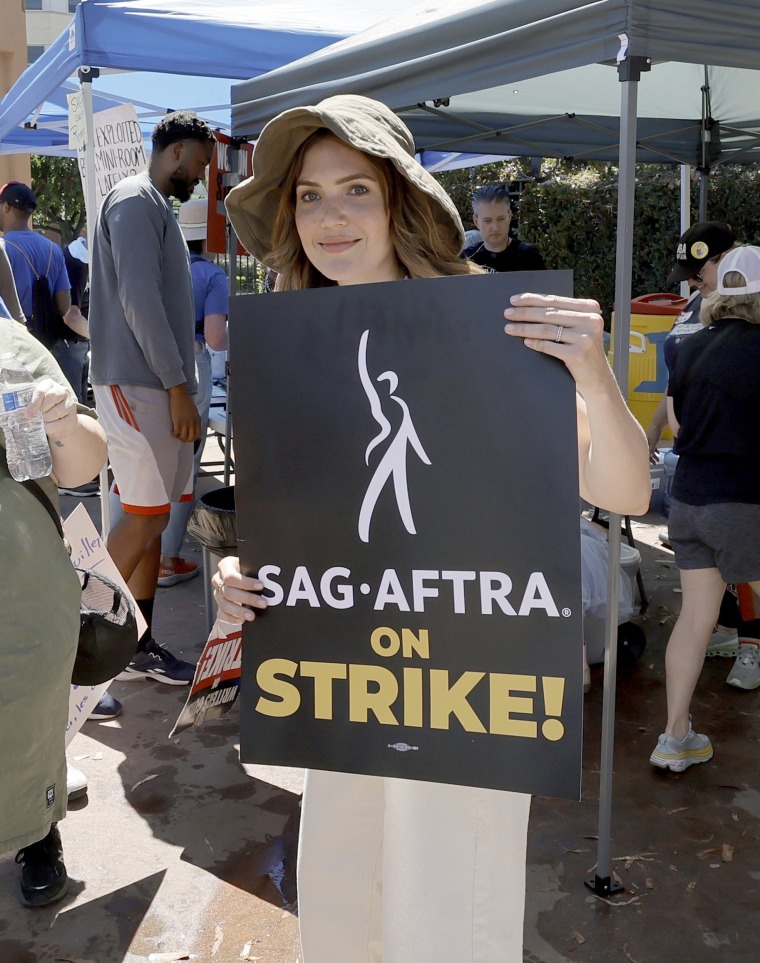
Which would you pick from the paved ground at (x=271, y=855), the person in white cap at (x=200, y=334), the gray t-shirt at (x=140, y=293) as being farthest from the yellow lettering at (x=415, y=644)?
the person in white cap at (x=200, y=334)

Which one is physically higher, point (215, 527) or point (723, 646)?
point (215, 527)

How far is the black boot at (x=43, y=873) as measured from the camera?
2.76 meters

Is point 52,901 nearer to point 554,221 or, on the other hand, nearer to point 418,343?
point 418,343

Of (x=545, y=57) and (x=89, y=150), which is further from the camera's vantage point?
(x=89, y=150)

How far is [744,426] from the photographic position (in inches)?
133

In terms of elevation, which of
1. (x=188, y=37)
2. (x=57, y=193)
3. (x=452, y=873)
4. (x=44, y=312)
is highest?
(x=57, y=193)

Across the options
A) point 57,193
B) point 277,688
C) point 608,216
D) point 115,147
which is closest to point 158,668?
point 115,147

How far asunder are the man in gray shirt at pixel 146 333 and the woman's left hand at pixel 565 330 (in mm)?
2803

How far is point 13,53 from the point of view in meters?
18.3

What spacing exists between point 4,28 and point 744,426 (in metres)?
18.5

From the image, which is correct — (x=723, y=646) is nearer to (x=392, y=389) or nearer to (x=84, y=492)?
(x=392, y=389)

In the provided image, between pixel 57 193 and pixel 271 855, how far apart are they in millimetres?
29106

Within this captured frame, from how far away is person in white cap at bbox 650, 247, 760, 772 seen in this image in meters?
3.38

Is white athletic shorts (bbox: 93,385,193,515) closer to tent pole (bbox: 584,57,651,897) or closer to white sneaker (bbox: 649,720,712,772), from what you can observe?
tent pole (bbox: 584,57,651,897)
